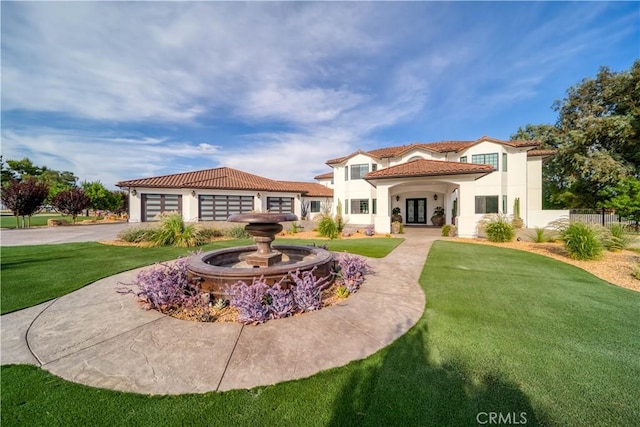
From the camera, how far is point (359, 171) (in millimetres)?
24688

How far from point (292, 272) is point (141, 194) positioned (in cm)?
2210

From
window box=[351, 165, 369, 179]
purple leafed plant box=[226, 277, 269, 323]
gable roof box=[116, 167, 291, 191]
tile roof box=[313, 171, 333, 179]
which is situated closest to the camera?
purple leafed plant box=[226, 277, 269, 323]

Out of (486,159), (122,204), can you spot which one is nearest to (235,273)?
(486,159)

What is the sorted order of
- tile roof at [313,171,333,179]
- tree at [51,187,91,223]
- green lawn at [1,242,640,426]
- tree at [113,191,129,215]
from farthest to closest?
tile roof at [313,171,333,179]
tree at [113,191,129,215]
tree at [51,187,91,223]
green lawn at [1,242,640,426]

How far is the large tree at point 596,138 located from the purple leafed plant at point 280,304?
28.2 metres

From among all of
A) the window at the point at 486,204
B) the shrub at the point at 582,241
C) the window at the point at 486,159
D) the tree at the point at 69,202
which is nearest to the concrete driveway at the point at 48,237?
the tree at the point at 69,202

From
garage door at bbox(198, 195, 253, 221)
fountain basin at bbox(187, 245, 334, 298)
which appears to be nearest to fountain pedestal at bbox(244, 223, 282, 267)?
fountain basin at bbox(187, 245, 334, 298)

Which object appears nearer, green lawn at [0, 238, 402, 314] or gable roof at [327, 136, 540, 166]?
green lawn at [0, 238, 402, 314]

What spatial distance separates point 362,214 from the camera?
968 inches

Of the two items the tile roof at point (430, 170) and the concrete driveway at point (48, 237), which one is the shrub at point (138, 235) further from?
the tile roof at point (430, 170)

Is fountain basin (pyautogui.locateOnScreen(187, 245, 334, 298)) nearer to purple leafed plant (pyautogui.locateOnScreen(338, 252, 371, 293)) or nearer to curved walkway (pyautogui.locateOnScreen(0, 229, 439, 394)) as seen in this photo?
purple leafed plant (pyautogui.locateOnScreen(338, 252, 371, 293))

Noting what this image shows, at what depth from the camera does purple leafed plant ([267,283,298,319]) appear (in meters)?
4.23

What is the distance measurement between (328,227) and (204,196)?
46.3 feet

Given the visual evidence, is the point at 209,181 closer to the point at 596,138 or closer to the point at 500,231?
the point at 500,231
